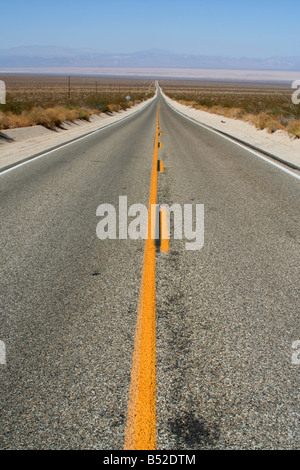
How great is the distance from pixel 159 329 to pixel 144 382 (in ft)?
2.36

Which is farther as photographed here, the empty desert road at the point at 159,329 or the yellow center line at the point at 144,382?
the empty desert road at the point at 159,329

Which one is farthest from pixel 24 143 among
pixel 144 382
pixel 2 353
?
pixel 144 382

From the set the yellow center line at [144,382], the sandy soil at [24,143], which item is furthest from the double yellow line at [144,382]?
the sandy soil at [24,143]

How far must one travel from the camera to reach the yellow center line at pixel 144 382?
8.18 ft

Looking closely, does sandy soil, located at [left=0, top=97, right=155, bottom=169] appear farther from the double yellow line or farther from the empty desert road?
the double yellow line

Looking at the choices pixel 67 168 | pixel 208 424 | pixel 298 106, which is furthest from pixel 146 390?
pixel 298 106

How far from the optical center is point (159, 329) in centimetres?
363

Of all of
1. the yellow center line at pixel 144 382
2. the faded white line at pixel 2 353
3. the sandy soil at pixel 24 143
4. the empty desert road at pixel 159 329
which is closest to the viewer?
the yellow center line at pixel 144 382

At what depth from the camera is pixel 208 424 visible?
102 inches

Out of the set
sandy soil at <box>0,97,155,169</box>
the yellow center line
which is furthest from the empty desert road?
sandy soil at <box>0,97,155,169</box>

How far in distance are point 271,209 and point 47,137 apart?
14563 millimetres

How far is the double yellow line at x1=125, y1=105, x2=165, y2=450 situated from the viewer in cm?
249

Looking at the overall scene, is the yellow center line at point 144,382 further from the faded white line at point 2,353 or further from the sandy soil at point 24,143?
the sandy soil at point 24,143
